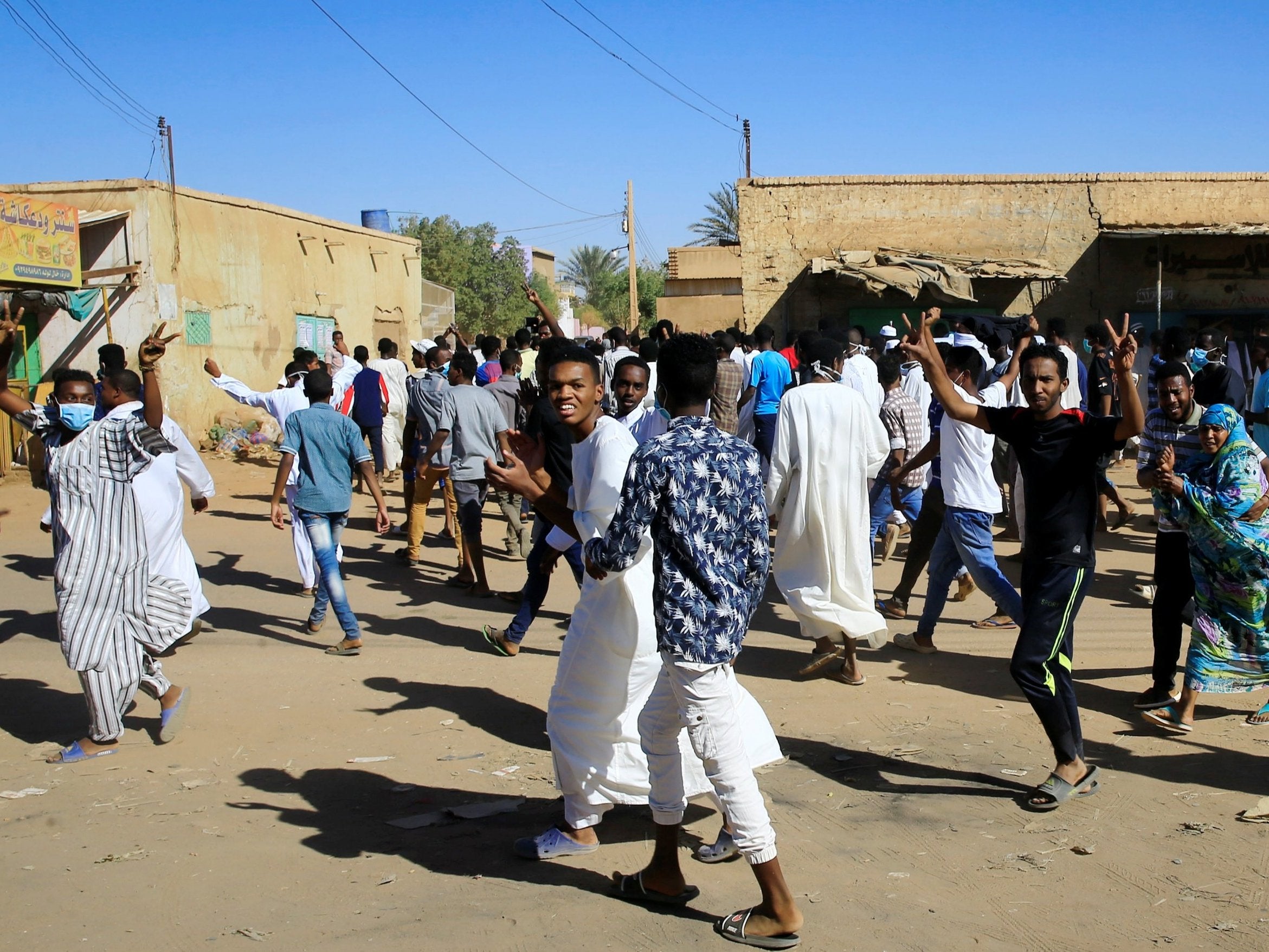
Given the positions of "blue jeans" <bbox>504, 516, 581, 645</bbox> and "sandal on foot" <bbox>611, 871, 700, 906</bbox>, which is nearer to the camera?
"sandal on foot" <bbox>611, 871, 700, 906</bbox>

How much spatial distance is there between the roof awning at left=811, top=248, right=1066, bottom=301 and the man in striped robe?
15589mm

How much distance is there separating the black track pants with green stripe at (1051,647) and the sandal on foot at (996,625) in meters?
2.84

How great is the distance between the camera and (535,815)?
4453 millimetres

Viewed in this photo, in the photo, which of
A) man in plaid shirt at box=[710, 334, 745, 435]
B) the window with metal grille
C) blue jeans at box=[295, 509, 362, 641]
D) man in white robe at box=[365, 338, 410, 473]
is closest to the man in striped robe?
blue jeans at box=[295, 509, 362, 641]

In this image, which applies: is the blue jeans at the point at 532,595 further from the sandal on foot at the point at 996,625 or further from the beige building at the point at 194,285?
the beige building at the point at 194,285

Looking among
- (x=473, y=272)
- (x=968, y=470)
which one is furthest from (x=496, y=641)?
(x=473, y=272)

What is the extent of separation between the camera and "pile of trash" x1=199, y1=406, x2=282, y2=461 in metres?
16.9

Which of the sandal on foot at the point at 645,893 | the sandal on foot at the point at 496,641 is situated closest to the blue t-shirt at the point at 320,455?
the sandal on foot at the point at 496,641

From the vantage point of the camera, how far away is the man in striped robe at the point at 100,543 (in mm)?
5105

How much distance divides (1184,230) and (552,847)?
1979 cm

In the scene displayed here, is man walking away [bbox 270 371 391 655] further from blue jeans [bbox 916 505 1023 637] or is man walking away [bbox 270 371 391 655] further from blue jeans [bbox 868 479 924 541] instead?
blue jeans [bbox 868 479 924 541]

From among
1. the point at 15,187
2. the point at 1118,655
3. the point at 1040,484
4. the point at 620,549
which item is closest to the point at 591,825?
the point at 620,549

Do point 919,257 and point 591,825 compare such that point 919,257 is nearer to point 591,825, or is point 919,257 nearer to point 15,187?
point 15,187

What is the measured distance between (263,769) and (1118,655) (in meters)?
4.92
